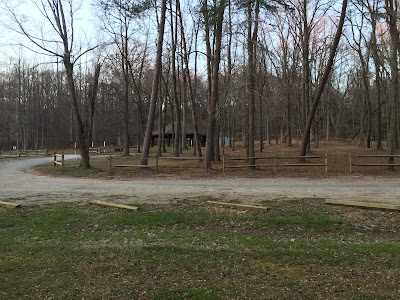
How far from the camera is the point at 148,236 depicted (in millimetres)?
6754

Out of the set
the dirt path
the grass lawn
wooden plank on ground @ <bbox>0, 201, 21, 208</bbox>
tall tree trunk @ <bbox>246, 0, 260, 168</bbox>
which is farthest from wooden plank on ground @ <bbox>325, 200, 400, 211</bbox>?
tall tree trunk @ <bbox>246, 0, 260, 168</bbox>

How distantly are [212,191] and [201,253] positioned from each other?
6580 millimetres

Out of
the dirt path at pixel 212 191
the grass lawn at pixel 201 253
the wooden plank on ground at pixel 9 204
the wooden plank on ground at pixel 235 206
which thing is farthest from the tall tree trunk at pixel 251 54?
the wooden plank on ground at pixel 9 204

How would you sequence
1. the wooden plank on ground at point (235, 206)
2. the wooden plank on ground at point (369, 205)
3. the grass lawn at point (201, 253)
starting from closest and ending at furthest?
the grass lawn at point (201, 253)
the wooden plank on ground at point (369, 205)
the wooden plank on ground at point (235, 206)

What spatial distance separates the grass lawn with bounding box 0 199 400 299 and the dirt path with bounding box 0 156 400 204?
1.92m

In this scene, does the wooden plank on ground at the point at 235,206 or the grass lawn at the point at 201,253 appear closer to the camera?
the grass lawn at the point at 201,253

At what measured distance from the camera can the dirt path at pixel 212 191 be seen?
1063 centimetres

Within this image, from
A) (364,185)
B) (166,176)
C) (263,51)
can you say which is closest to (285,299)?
(364,185)

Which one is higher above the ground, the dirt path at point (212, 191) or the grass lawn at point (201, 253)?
the dirt path at point (212, 191)

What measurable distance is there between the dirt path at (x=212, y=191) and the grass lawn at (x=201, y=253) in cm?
192

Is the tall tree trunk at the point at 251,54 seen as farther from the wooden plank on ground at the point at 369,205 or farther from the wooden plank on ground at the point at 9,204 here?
the wooden plank on ground at the point at 9,204

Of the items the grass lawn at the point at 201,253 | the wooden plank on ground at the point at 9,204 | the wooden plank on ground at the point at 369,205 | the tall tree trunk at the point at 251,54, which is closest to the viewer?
the grass lawn at the point at 201,253

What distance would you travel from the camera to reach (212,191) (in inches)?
476

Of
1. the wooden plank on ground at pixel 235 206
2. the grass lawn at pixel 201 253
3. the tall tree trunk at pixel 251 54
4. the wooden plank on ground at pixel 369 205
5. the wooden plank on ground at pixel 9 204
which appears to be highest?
the tall tree trunk at pixel 251 54
